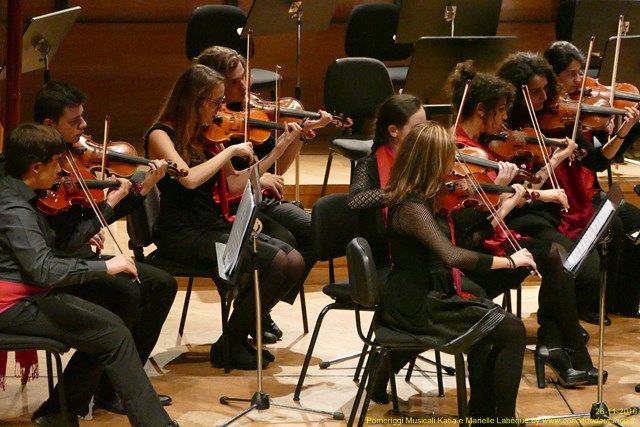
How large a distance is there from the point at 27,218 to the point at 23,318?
0.32 metres

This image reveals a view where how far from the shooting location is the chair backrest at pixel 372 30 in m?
6.31

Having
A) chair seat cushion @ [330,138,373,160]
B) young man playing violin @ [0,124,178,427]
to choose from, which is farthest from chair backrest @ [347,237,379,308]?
chair seat cushion @ [330,138,373,160]

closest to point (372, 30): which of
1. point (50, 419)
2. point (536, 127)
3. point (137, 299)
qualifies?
point (536, 127)

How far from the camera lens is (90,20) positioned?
689 centimetres

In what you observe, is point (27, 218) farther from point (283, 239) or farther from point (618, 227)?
point (618, 227)

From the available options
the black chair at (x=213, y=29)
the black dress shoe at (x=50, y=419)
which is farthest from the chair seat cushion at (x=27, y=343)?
the black chair at (x=213, y=29)

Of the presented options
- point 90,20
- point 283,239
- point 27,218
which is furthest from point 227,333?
point 90,20

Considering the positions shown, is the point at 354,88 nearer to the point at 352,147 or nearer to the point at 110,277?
the point at 352,147

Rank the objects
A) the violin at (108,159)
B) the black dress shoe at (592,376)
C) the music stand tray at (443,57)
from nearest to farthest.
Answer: the violin at (108,159) < the black dress shoe at (592,376) < the music stand tray at (443,57)

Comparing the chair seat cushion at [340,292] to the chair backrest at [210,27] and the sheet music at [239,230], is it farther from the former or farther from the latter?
the chair backrest at [210,27]

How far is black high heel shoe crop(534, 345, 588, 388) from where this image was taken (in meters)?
4.10

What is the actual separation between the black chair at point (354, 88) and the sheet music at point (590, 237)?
2129mm

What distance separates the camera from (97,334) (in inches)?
133

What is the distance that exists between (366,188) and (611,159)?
54.9 inches
